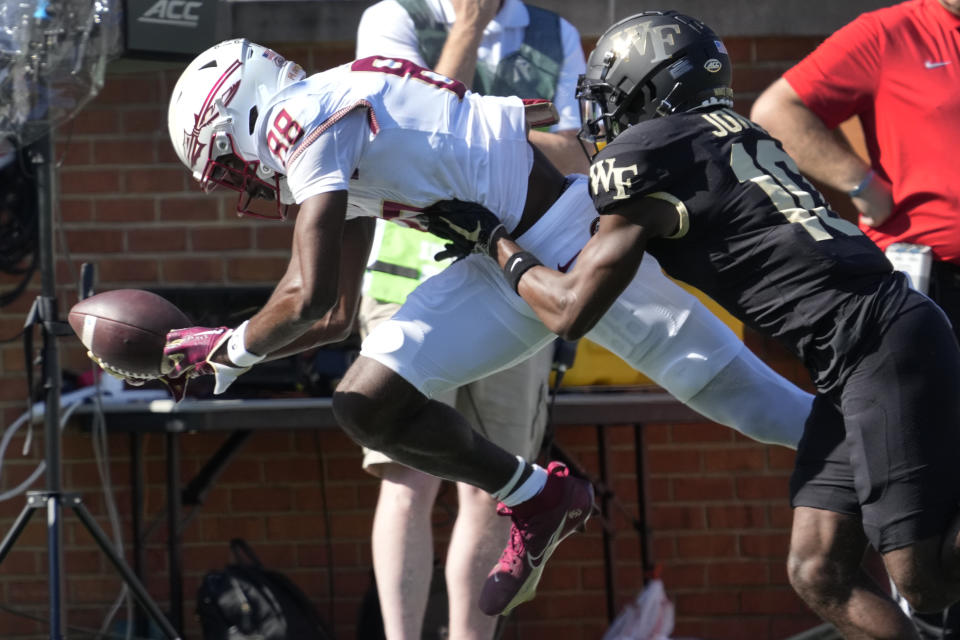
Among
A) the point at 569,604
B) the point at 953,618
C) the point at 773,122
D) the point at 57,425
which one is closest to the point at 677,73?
the point at 773,122

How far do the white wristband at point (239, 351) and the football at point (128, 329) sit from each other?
0.19 m

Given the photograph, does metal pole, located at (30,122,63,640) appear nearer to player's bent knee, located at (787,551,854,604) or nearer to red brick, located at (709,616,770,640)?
player's bent knee, located at (787,551,854,604)

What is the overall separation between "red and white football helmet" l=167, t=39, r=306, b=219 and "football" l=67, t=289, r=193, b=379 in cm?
35

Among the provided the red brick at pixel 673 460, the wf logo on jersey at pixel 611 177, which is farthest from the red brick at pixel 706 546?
the wf logo on jersey at pixel 611 177

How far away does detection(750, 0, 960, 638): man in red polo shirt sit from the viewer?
14.1 feet

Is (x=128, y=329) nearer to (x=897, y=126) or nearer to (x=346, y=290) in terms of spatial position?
(x=346, y=290)

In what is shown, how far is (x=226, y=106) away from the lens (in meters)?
3.73

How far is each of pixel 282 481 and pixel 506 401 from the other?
4.67ft

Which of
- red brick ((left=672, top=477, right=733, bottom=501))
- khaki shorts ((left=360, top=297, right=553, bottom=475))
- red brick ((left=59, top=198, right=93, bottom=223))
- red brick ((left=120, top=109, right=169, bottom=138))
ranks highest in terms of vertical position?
red brick ((left=120, top=109, right=169, bottom=138))

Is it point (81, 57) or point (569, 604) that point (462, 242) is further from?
point (569, 604)

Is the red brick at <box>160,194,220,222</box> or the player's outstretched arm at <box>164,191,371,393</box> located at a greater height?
the red brick at <box>160,194,220,222</box>

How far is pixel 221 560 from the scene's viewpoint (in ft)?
18.7

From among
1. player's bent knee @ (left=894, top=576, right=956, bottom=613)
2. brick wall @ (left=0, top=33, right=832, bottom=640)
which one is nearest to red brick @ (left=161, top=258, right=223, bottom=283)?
brick wall @ (left=0, top=33, right=832, bottom=640)

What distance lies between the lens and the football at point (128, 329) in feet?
12.4
